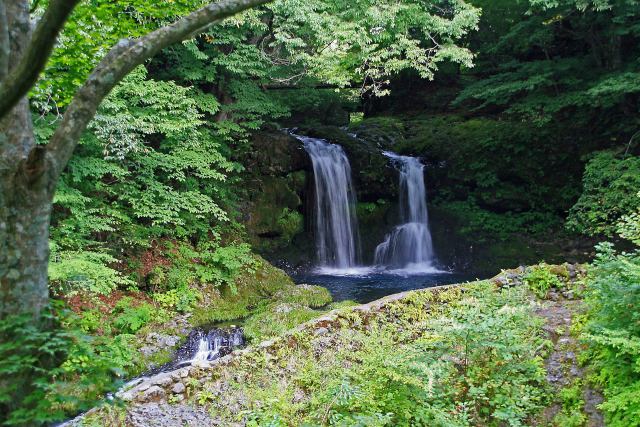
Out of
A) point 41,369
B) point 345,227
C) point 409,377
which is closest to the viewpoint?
point 41,369

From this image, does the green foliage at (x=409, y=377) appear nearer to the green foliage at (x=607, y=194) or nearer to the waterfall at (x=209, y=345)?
the waterfall at (x=209, y=345)

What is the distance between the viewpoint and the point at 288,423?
3855mm

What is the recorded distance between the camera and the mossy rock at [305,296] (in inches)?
383

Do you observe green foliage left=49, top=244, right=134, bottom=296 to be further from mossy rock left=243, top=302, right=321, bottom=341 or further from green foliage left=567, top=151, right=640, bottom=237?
green foliage left=567, top=151, right=640, bottom=237

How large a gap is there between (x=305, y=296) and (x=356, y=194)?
17.2 feet

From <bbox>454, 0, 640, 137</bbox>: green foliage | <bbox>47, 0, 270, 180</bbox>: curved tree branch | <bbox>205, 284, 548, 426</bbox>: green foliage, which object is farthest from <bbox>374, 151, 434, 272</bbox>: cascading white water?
<bbox>47, 0, 270, 180</bbox>: curved tree branch

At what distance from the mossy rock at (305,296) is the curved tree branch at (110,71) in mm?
7537

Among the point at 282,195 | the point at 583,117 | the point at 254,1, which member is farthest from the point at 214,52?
the point at 583,117

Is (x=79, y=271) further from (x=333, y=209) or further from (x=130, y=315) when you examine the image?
(x=333, y=209)

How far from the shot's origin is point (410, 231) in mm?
14359

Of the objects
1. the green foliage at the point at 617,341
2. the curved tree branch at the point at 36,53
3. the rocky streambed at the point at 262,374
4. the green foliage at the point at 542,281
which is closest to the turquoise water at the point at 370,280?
the green foliage at the point at 542,281

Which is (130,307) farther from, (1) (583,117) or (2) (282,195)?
(1) (583,117)

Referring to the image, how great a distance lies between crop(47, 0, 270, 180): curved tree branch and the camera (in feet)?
7.39

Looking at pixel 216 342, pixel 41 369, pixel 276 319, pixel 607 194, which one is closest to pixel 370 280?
pixel 276 319
